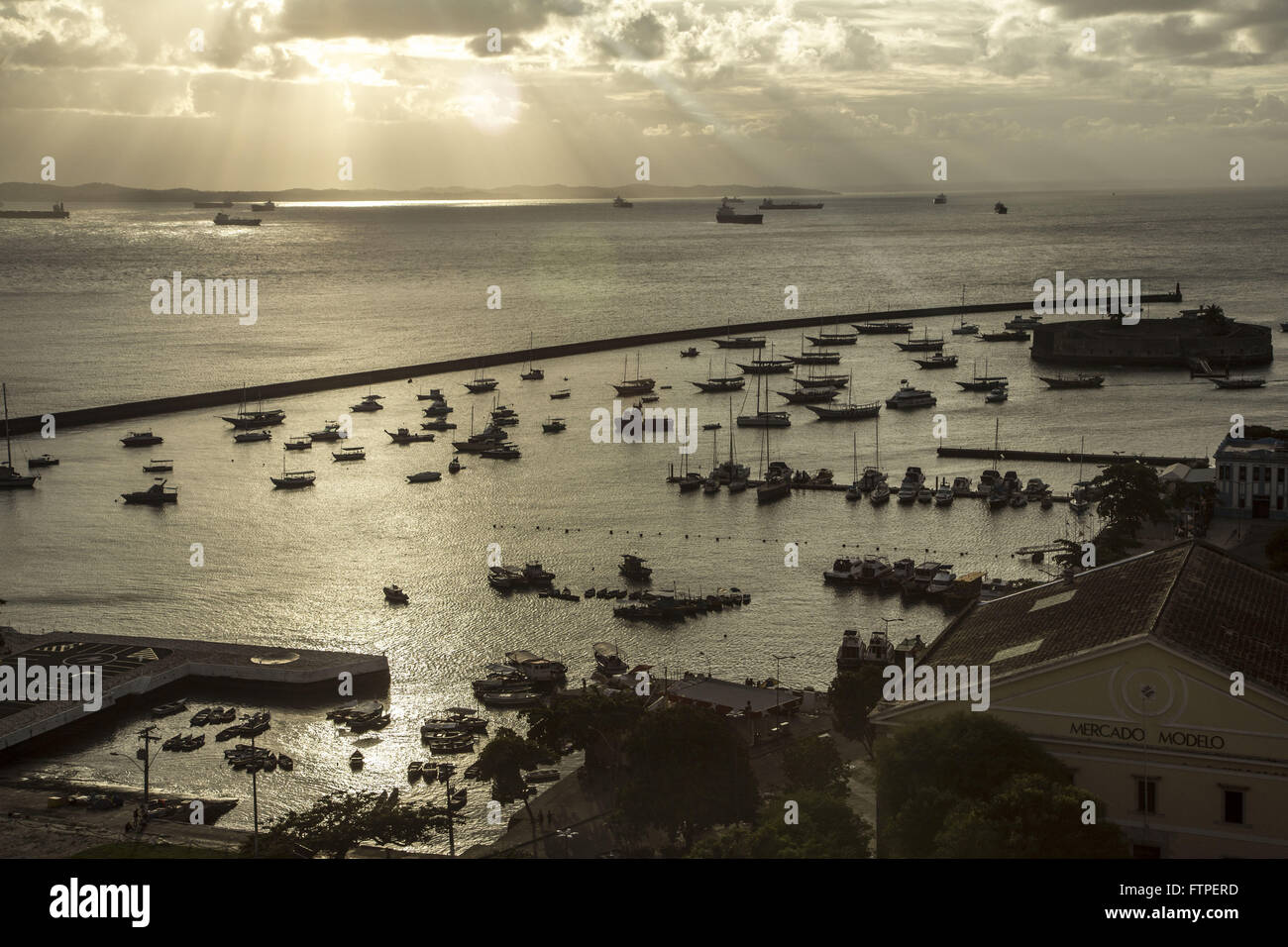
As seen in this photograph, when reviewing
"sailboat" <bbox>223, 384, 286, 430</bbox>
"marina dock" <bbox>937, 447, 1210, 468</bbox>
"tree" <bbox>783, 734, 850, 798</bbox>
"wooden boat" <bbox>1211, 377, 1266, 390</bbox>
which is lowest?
"tree" <bbox>783, 734, 850, 798</bbox>

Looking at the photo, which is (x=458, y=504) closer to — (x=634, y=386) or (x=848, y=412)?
(x=848, y=412)

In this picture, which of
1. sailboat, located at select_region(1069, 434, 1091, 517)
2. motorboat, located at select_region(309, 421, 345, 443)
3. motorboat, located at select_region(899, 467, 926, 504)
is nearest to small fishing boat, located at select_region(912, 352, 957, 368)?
motorboat, located at select_region(899, 467, 926, 504)

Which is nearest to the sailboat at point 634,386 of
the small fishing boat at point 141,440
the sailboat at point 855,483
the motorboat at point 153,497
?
the sailboat at point 855,483

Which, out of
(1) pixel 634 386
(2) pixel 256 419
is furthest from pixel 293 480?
(1) pixel 634 386

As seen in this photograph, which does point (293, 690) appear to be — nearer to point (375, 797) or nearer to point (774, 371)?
point (375, 797)

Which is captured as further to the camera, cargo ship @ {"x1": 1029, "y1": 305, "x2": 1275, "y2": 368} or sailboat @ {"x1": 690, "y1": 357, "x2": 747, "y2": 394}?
cargo ship @ {"x1": 1029, "y1": 305, "x2": 1275, "y2": 368}

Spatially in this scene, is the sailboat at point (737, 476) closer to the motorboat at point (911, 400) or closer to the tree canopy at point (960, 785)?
the motorboat at point (911, 400)

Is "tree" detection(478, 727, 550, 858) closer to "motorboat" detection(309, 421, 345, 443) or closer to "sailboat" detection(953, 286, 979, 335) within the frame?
"motorboat" detection(309, 421, 345, 443)
